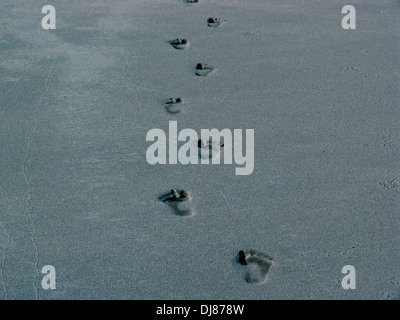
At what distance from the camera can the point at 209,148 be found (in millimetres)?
2705

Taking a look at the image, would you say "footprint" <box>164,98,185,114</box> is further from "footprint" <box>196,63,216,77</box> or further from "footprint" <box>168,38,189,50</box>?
"footprint" <box>168,38,189,50</box>

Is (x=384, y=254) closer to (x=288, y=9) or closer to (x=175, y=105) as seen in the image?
(x=175, y=105)

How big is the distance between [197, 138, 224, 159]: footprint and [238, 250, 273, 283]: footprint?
2.38ft

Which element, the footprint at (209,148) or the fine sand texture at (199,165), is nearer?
the fine sand texture at (199,165)

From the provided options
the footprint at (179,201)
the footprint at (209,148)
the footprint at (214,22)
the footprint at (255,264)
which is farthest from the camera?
the footprint at (214,22)

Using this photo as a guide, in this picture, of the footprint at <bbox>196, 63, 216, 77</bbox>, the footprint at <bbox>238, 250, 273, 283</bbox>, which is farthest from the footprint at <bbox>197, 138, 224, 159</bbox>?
the footprint at <bbox>196, 63, 216, 77</bbox>

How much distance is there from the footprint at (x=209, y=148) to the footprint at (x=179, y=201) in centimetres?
34

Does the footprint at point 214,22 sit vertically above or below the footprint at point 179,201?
above

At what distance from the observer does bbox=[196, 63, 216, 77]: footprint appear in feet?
11.2

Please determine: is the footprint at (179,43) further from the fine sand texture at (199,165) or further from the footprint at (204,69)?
the footprint at (204,69)

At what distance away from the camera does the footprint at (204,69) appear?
3424 mm

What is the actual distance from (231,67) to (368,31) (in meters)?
1.35

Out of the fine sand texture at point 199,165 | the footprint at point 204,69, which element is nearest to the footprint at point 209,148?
the fine sand texture at point 199,165
